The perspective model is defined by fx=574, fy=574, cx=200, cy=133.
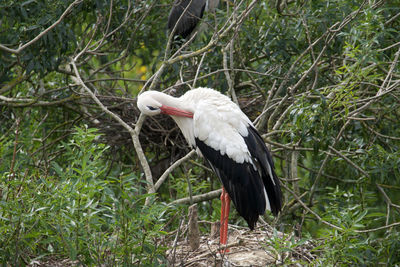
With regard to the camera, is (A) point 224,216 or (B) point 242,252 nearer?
(B) point 242,252

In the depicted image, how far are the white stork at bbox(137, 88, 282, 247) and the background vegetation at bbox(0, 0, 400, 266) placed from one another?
0.90ft

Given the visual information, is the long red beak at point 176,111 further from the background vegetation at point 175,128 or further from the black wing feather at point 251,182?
the black wing feather at point 251,182

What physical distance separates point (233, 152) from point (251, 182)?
0.35m

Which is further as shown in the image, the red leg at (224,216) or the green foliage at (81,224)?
the red leg at (224,216)

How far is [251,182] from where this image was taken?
579cm

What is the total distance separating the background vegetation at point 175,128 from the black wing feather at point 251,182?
0.91 feet

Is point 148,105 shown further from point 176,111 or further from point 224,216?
point 224,216

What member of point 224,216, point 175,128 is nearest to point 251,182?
point 224,216

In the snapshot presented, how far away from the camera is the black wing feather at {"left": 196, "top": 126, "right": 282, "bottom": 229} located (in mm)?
5680

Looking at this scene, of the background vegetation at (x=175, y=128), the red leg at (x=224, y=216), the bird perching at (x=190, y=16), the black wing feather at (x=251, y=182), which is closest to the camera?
the background vegetation at (x=175, y=128)

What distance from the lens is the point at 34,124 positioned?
7539 millimetres

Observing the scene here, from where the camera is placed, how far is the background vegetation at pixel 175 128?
13.6ft

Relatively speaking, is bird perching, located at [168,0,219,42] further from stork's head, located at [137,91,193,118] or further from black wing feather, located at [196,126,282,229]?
black wing feather, located at [196,126,282,229]

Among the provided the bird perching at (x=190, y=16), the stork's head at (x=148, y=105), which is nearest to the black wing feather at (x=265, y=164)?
the stork's head at (x=148, y=105)
